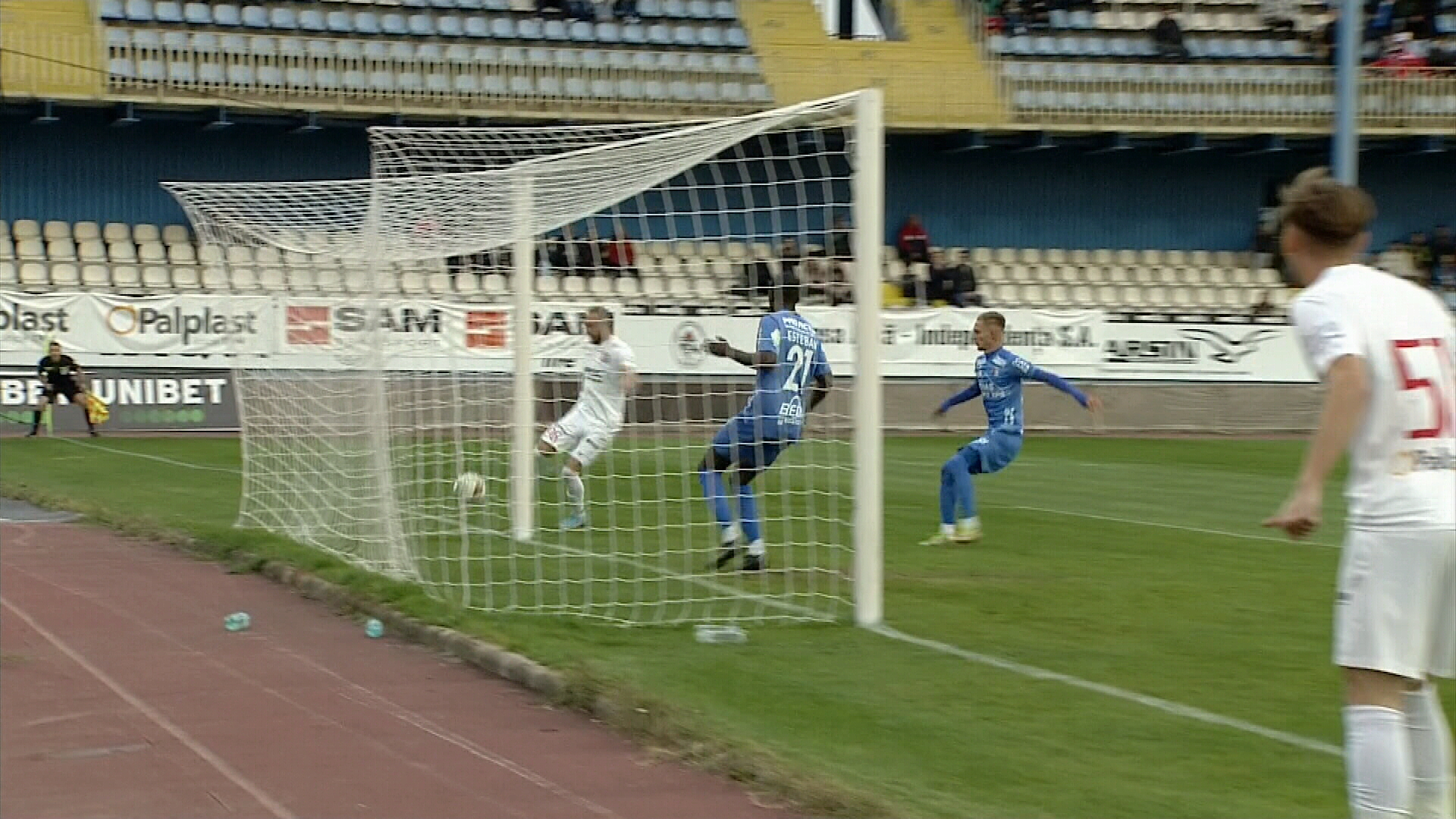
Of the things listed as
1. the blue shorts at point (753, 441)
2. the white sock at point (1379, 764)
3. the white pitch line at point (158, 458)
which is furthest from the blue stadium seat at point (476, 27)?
the white sock at point (1379, 764)

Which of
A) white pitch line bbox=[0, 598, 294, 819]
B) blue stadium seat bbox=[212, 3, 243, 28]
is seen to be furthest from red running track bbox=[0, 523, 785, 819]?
blue stadium seat bbox=[212, 3, 243, 28]

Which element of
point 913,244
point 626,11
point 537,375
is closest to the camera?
point 537,375

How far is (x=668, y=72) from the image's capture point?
117ft

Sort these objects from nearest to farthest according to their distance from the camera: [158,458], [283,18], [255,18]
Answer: [158,458] → [255,18] → [283,18]

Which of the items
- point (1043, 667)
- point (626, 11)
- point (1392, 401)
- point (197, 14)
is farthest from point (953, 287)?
point (1392, 401)

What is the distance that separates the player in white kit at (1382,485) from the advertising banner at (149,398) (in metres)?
24.1

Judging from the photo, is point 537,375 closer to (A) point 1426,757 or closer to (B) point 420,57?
(A) point 1426,757

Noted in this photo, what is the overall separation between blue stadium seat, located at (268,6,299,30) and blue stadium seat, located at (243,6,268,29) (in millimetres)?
98

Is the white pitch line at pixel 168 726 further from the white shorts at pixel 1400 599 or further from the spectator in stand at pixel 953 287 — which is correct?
the spectator in stand at pixel 953 287

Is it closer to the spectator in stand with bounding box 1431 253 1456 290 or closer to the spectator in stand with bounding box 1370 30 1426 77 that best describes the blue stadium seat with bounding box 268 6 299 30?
the spectator in stand with bounding box 1370 30 1426 77

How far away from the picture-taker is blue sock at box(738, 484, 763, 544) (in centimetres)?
1167

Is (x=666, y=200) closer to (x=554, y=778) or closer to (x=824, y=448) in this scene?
(x=824, y=448)

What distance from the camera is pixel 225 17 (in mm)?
35031

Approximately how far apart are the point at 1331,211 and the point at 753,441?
660cm
